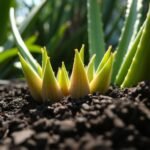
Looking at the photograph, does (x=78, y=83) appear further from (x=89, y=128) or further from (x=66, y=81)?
(x=89, y=128)

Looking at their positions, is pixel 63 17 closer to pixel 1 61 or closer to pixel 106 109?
pixel 1 61

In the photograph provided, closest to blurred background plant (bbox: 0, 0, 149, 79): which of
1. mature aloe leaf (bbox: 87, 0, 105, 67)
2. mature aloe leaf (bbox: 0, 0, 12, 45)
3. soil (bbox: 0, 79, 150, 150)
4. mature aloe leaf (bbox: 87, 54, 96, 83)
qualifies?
mature aloe leaf (bbox: 0, 0, 12, 45)

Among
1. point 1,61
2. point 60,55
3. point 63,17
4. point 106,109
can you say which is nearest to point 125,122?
point 106,109

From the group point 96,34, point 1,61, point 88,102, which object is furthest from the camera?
point 1,61

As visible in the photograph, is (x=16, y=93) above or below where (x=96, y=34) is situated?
below

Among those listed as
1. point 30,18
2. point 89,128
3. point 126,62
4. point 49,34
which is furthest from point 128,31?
point 49,34

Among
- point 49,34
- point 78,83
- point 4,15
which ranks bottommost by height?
point 49,34

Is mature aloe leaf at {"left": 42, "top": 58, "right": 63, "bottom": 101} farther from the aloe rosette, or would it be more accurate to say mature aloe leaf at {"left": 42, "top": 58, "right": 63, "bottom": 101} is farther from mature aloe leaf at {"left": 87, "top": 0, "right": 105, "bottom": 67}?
mature aloe leaf at {"left": 87, "top": 0, "right": 105, "bottom": 67}
